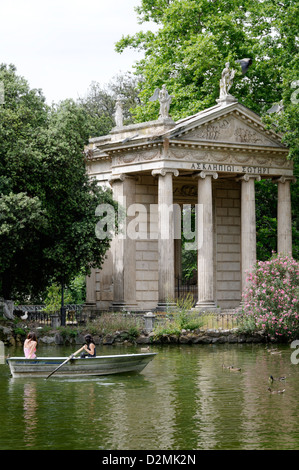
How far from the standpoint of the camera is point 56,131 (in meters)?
39.2

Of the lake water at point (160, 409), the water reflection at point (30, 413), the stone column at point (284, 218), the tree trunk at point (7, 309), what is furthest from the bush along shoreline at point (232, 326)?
the water reflection at point (30, 413)

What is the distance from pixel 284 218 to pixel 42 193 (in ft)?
48.8

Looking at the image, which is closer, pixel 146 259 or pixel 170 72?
pixel 146 259

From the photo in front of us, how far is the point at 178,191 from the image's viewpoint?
160 ft

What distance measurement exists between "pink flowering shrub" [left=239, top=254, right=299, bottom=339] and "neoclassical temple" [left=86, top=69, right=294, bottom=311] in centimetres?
447

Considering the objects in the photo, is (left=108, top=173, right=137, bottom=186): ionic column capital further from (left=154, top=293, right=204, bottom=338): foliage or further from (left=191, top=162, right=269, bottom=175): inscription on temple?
(left=154, top=293, right=204, bottom=338): foliage

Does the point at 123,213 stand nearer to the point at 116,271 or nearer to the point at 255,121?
the point at 116,271

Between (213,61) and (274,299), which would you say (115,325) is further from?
(213,61)

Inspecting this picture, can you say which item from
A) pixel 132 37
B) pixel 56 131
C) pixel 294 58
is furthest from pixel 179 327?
pixel 132 37

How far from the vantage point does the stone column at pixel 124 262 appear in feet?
144

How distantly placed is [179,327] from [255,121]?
13215 millimetres

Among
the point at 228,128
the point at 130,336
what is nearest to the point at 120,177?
the point at 228,128

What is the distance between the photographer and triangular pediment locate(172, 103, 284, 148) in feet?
140

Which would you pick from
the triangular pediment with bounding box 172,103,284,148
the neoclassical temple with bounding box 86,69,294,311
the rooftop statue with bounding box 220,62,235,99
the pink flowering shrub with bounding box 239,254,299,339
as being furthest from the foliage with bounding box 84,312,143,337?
the rooftop statue with bounding box 220,62,235,99
